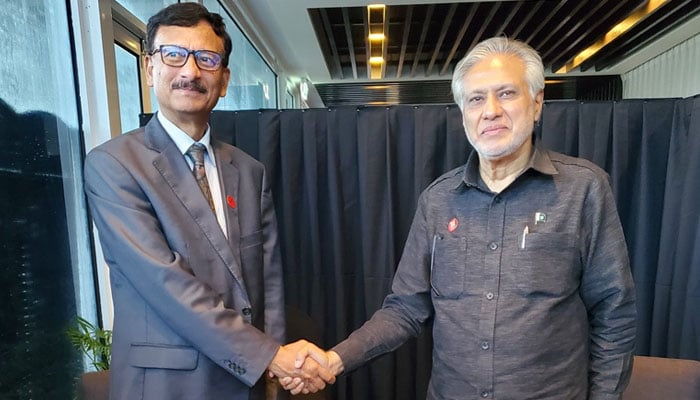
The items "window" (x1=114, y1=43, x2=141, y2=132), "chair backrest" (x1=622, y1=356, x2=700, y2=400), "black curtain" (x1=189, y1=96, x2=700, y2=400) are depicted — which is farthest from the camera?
"window" (x1=114, y1=43, x2=141, y2=132)

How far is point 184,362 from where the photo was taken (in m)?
1.00

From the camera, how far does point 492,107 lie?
43.1 inches

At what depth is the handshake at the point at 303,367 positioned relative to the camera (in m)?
1.10

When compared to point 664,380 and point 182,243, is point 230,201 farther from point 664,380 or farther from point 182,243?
point 664,380

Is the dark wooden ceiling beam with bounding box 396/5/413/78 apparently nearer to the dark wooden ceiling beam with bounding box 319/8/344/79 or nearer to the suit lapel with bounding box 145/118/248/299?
the dark wooden ceiling beam with bounding box 319/8/344/79

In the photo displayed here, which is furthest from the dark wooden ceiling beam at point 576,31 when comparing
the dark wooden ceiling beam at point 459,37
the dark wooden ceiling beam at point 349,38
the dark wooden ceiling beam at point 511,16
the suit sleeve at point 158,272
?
the suit sleeve at point 158,272

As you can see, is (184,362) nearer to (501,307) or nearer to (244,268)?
(244,268)

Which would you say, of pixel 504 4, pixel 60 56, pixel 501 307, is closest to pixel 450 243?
pixel 501 307

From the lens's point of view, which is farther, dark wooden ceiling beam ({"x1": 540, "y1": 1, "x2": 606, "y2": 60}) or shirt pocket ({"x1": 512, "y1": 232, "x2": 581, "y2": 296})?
dark wooden ceiling beam ({"x1": 540, "y1": 1, "x2": 606, "y2": 60})

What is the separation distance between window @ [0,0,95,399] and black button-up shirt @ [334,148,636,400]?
142cm

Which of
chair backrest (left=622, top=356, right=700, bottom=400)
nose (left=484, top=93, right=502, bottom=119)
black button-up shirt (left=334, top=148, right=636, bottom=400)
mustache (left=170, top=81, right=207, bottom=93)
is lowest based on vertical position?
chair backrest (left=622, top=356, right=700, bottom=400)

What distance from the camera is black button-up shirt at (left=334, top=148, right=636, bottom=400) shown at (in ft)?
3.46

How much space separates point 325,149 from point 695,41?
539cm

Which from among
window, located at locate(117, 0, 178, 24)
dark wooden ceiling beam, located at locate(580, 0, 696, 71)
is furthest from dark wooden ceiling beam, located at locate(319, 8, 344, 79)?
dark wooden ceiling beam, located at locate(580, 0, 696, 71)
